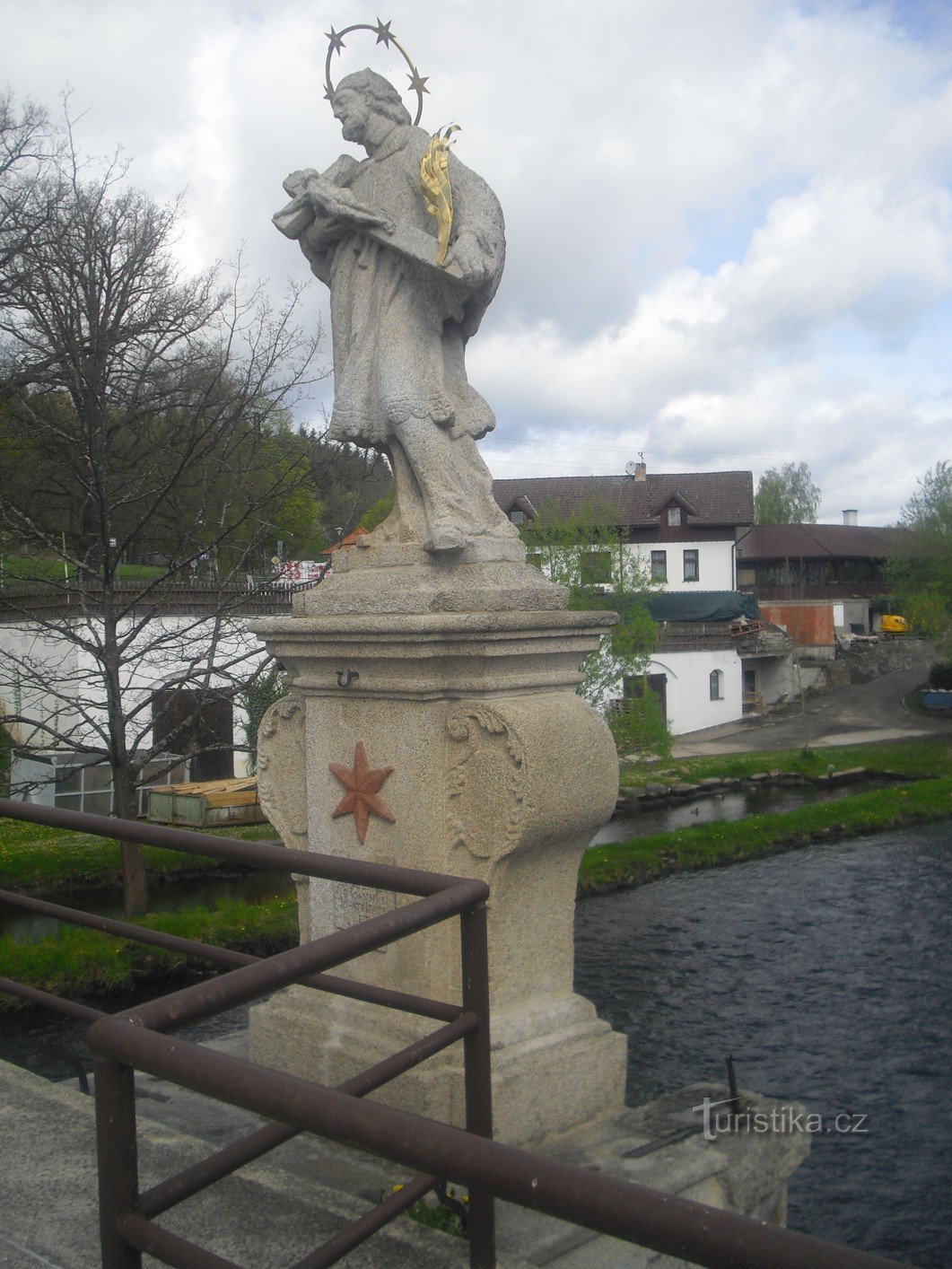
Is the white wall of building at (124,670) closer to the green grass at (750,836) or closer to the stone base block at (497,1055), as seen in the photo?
the stone base block at (497,1055)

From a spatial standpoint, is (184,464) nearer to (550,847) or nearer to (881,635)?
(550,847)

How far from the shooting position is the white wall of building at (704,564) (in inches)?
1773

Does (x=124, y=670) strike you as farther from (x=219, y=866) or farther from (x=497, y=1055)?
(x=497, y=1055)

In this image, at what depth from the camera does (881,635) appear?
49.2 meters

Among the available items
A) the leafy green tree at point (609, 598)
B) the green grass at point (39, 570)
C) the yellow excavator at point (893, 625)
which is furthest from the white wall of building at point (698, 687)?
the green grass at point (39, 570)

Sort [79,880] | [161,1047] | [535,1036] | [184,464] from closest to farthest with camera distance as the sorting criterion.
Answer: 1. [161,1047]
2. [535,1036]
3. [184,464]
4. [79,880]

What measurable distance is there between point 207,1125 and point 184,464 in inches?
305

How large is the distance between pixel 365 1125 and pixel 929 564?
49.3 meters

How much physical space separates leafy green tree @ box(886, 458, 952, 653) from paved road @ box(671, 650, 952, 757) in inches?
110

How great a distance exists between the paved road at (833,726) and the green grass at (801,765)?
2.84 m

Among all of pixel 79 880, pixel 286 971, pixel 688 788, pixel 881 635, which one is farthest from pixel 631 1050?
pixel 881 635

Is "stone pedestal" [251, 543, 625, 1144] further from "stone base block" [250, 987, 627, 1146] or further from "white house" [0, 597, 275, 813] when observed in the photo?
"white house" [0, 597, 275, 813]

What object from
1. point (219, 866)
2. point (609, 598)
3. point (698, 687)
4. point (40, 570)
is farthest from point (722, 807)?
point (698, 687)

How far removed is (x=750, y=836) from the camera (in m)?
14.6
